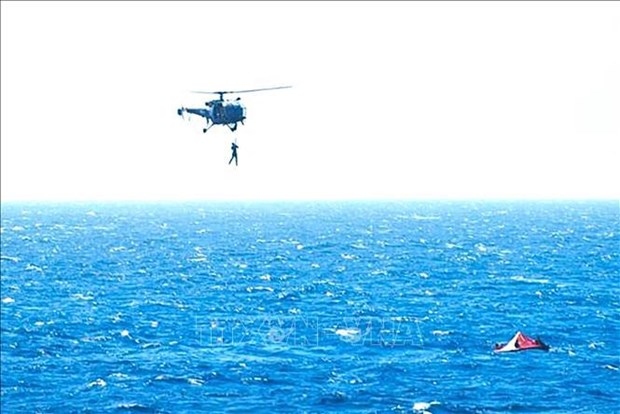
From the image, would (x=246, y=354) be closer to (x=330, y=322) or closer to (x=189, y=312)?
(x=330, y=322)

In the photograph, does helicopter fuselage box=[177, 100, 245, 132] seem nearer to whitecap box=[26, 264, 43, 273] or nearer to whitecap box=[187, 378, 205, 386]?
whitecap box=[187, 378, 205, 386]

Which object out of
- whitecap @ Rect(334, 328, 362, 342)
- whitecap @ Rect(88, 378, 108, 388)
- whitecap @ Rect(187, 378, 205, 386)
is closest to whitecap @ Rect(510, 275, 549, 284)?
whitecap @ Rect(334, 328, 362, 342)

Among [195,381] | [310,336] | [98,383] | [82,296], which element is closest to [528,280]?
[310,336]

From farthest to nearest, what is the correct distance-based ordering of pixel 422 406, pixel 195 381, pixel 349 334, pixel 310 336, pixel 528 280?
1. pixel 528 280
2. pixel 349 334
3. pixel 310 336
4. pixel 195 381
5. pixel 422 406

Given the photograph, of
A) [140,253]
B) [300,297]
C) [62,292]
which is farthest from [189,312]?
[140,253]

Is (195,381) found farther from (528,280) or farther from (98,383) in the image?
(528,280)

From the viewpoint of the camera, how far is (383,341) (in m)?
86.6

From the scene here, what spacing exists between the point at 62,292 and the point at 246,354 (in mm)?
52051

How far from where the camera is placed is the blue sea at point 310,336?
66.1 metres

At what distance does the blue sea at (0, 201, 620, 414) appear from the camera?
217 feet

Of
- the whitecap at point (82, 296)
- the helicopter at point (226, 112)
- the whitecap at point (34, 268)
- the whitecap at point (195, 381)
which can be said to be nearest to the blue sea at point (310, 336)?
the whitecap at point (82, 296)

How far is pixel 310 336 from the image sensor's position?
8931cm

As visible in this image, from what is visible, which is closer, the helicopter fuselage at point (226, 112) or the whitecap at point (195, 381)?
the helicopter fuselage at point (226, 112)

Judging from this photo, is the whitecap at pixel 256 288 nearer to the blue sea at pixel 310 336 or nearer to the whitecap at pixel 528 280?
the blue sea at pixel 310 336
